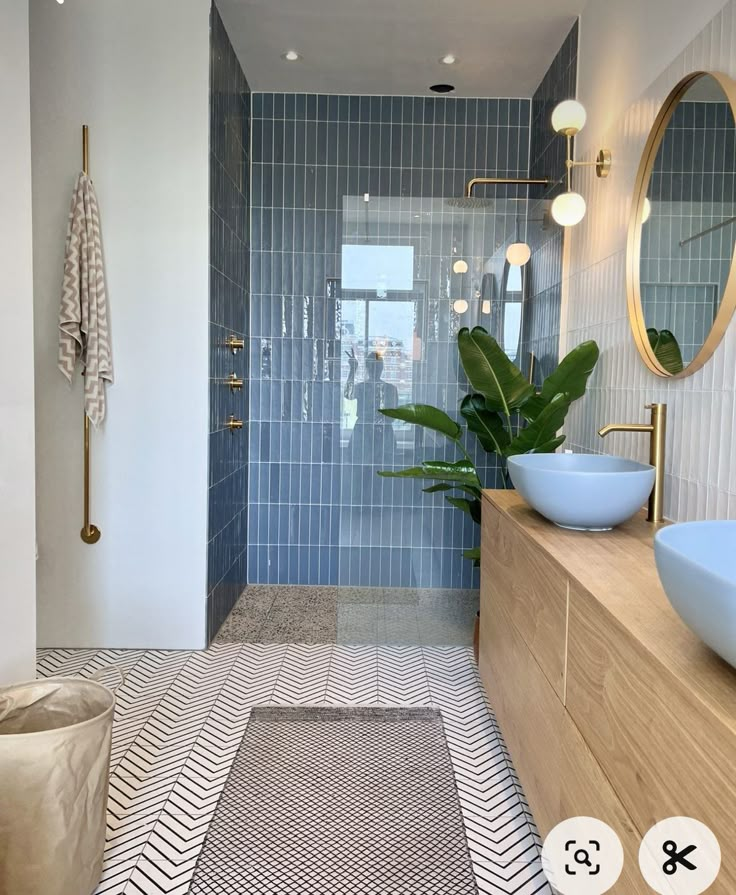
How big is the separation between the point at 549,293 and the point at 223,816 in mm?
2380

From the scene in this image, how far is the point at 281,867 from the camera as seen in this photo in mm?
1680

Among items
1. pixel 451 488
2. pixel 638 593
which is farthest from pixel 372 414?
pixel 638 593

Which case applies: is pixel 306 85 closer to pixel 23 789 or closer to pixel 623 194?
pixel 623 194

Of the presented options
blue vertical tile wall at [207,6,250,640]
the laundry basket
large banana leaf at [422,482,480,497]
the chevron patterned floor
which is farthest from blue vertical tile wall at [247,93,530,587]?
the laundry basket

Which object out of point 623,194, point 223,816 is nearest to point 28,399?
point 223,816

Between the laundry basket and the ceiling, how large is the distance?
283 centimetres

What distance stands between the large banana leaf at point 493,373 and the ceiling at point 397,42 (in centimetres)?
135

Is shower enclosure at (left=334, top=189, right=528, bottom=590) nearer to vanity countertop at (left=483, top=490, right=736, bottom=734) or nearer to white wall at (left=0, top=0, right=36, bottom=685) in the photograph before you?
Result: vanity countertop at (left=483, top=490, right=736, bottom=734)

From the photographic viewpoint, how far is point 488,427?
299 centimetres

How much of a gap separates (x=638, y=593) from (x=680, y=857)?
0.45 meters

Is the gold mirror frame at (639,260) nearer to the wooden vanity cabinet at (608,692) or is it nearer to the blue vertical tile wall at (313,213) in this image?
the wooden vanity cabinet at (608,692)

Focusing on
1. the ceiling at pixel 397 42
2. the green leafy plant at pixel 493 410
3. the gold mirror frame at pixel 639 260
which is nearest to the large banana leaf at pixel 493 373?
the green leafy plant at pixel 493 410

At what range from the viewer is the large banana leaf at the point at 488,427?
9.82 ft

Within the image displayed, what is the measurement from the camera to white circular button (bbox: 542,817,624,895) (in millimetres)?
1121
